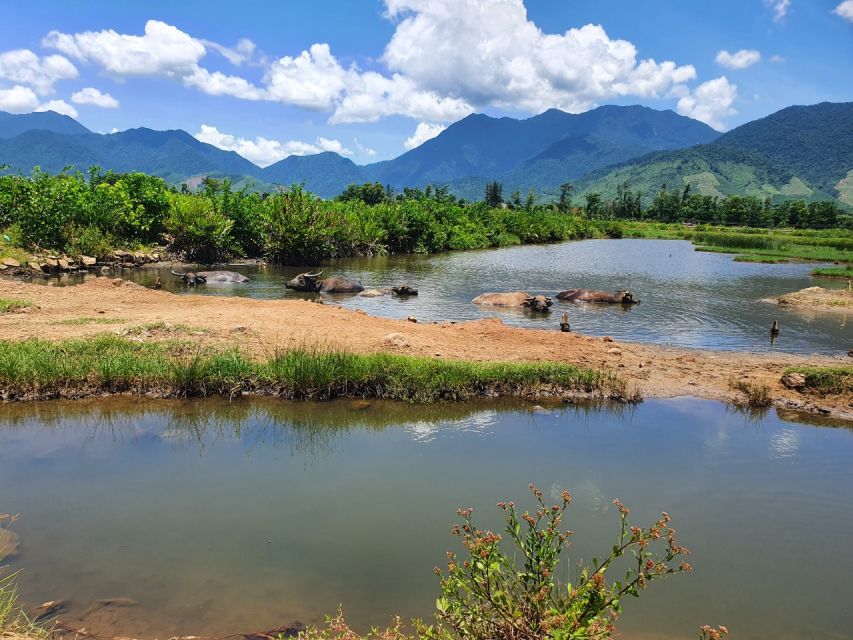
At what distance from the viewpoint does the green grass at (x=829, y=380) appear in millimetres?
9875

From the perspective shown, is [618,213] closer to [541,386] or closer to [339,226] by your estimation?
[339,226]

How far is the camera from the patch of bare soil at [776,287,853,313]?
20.6 m

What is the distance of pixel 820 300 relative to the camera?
21.3 m

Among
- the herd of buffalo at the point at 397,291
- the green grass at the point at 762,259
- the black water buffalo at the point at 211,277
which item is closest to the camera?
the herd of buffalo at the point at 397,291

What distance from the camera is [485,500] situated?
19.9 ft

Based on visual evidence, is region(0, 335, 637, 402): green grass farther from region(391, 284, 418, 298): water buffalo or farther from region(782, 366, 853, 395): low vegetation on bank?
region(391, 284, 418, 298): water buffalo

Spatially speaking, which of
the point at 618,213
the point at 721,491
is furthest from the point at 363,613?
the point at 618,213

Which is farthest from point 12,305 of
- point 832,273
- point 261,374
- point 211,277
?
point 832,273

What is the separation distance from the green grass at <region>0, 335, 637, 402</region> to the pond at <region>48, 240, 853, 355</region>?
248 inches

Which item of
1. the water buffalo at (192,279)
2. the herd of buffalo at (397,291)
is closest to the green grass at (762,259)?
the herd of buffalo at (397,291)

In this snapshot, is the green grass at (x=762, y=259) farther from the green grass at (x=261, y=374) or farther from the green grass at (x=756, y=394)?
the green grass at (x=261, y=374)

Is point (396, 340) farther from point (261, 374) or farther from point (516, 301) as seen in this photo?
point (516, 301)

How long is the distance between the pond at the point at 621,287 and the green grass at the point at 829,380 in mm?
3857

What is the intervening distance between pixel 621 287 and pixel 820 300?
783cm
